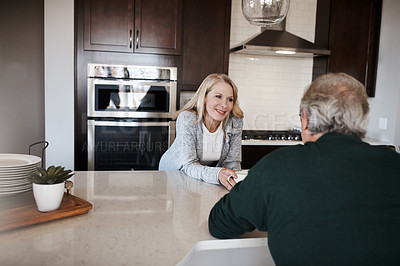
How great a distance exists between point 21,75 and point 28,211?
9.40 feet

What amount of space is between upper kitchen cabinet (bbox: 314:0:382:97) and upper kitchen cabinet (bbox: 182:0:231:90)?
3.69 feet

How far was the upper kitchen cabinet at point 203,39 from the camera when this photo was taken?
3.54 m

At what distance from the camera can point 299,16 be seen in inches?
165

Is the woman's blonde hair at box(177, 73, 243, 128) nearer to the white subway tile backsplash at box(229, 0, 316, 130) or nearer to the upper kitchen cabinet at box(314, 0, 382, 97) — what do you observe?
the white subway tile backsplash at box(229, 0, 316, 130)

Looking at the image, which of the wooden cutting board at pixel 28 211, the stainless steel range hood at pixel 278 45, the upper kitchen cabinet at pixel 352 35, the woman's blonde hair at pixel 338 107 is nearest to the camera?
the woman's blonde hair at pixel 338 107

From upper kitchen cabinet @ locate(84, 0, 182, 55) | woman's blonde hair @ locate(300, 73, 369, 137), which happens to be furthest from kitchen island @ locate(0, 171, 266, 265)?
upper kitchen cabinet @ locate(84, 0, 182, 55)

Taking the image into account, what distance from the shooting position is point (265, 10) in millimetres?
1801

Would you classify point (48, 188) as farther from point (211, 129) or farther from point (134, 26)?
point (134, 26)

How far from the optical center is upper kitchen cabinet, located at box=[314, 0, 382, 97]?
12.9 ft

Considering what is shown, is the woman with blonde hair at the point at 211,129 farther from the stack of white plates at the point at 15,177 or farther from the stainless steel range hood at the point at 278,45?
the stainless steel range hood at the point at 278,45

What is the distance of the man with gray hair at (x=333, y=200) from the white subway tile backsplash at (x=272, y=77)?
309 centimetres

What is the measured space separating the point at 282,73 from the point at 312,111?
323 centimetres

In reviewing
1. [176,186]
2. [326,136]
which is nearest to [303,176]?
[326,136]

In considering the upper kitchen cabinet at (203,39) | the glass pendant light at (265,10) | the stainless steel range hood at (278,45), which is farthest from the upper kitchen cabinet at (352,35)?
the glass pendant light at (265,10)
